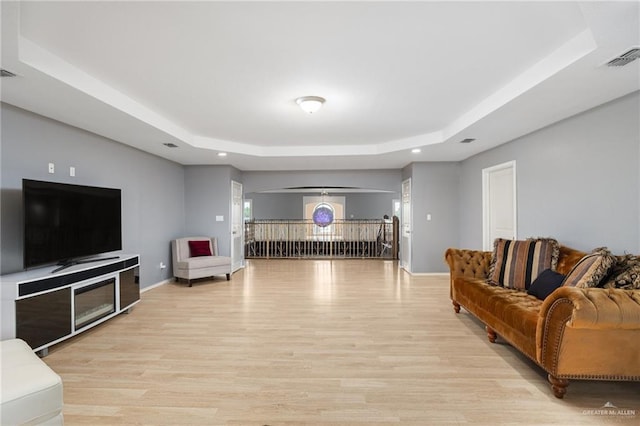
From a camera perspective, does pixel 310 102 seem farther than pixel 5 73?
Yes

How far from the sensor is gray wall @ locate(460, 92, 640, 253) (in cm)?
294

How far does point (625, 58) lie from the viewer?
88.0 inches

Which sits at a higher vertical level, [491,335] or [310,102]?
[310,102]

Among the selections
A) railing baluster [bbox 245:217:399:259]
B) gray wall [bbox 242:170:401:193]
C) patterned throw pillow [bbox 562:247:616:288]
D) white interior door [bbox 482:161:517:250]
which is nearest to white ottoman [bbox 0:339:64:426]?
patterned throw pillow [bbox 562:247:616:288]

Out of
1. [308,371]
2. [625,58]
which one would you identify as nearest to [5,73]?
[308,371]

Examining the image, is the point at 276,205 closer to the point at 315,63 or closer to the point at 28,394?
the point at 315,63

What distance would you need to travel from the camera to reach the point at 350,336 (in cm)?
341

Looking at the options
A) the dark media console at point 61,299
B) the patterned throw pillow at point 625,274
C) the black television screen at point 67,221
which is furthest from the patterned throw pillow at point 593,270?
the black television screen at point 67,221

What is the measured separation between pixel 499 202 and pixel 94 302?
582 centimetres

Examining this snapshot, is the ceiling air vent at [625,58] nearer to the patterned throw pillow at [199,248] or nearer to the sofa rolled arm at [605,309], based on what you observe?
the sofa rolled arm at [605,309]

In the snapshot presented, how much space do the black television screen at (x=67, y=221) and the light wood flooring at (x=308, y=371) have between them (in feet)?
3.00

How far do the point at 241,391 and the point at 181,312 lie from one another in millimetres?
2252

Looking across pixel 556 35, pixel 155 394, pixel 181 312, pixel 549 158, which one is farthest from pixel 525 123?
pixel 181 312

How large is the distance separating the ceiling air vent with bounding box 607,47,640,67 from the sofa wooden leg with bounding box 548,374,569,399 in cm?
225
